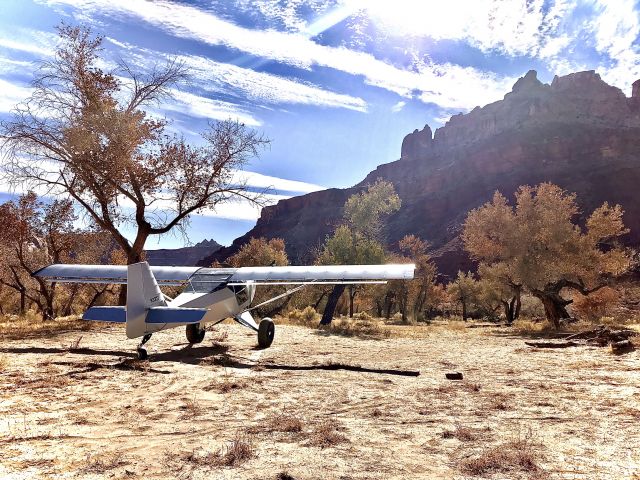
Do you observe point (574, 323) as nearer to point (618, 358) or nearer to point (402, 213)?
point (618, 358)

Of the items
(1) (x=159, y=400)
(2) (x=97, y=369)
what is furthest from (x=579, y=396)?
(2) (x=97, y=369)

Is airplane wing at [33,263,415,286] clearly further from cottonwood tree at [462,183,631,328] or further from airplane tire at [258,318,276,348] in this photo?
cottonwood tree at [462,183,631,328]

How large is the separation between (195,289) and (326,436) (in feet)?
32.5

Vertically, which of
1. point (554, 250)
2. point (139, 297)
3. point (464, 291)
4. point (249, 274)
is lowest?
point (464, 291)

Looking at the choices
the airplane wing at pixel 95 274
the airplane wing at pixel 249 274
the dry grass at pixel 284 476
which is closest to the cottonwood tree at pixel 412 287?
the airplane wing at pixel 249 274

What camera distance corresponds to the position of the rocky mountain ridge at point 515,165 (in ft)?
357

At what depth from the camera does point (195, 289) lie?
14.4 m

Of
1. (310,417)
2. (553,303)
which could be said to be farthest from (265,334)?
(553,303)

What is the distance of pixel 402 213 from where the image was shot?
141 meters

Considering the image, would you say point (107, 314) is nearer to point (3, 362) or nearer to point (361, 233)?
point (3, 362)

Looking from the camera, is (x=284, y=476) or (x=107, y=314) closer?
(x=284, y=476)

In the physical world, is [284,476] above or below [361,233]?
below

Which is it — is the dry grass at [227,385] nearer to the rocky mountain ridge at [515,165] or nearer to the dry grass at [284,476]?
the dry grass at [284,476]

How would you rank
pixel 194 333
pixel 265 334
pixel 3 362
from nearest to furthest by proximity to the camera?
pixel 3 362 < pixel 265 334 < pixel 194 333
